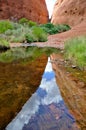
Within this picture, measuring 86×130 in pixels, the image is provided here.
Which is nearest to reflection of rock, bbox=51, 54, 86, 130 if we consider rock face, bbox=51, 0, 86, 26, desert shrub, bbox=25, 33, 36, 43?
desert shrub, bbox=25, 33, 36, 43

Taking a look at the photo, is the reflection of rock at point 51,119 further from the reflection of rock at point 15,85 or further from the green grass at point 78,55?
the green grass at point 78,55

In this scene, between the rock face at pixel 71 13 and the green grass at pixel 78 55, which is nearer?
the green grass at pixel 78 55

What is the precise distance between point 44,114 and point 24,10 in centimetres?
4354

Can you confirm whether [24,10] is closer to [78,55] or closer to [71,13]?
[71,13]

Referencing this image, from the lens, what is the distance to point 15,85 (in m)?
7.85

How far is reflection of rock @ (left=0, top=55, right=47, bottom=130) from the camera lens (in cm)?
570

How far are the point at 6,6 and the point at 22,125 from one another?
42456mm

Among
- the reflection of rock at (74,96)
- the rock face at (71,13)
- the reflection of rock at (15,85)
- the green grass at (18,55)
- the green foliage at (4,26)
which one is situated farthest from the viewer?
the rock face at (71,13)

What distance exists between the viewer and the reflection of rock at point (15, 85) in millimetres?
5698

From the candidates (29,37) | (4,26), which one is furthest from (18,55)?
(4,26)

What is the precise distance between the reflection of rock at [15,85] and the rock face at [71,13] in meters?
29.1

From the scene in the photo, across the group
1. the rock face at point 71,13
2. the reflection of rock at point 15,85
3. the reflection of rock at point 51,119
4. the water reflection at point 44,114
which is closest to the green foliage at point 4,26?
the rock face at point 71,13

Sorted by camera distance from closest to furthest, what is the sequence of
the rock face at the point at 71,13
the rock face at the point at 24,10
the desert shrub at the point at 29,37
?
the desert shrub at the point at 29,37, the rock face at the point at 71,13, the rock face at the point at 24,10

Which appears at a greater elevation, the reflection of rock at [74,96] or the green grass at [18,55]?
the reflection of rock at [74,96]
